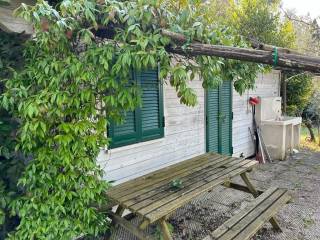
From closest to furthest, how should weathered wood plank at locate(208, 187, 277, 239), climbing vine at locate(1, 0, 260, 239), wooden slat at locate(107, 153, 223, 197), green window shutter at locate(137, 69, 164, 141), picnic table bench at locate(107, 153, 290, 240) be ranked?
climbing vine at locate(1, 0, 260, 239)
picnic table bench at locate(107, 153, 290, 240)
weathered wood plank at locate(208, 187, 277, 239)
wooden slat at locate(107, 153, 223, 197)
green window shutter at locate(137, 69, 164, 141)

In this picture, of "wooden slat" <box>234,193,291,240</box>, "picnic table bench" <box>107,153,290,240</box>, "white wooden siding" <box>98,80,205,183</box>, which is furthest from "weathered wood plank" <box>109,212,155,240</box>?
"wooden slat" <box>234,193,291,240</box>

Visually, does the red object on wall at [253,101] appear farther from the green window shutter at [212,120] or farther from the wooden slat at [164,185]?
the wooden slat at [164,185]

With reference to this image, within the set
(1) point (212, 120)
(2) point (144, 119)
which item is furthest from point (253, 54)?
(1) point (212, 120)

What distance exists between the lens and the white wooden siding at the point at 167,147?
345 centimetres

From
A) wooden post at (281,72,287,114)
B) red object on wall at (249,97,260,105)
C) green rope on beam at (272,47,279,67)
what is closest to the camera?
green rope on beam at (272,47,279,67)

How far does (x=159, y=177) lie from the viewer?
323 cm

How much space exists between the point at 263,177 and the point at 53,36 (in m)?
4.63

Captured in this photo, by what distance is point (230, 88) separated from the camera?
18.8ft

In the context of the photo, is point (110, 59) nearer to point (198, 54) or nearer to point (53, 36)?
point (53, 36)

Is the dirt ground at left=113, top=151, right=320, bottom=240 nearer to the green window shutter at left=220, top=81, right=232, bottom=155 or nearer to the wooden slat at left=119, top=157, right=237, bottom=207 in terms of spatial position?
the wooden slat at left=119, top=157, right=237, bottom=207

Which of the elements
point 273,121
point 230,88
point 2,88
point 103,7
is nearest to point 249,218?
point 103,7

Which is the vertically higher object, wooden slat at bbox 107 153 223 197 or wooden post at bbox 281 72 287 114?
wooden post at bbox 281 72 287 114

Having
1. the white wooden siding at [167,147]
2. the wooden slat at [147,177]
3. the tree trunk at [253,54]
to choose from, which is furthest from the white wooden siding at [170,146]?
the tree trunk at [253,54]

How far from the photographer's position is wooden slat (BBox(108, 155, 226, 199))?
2756mm
